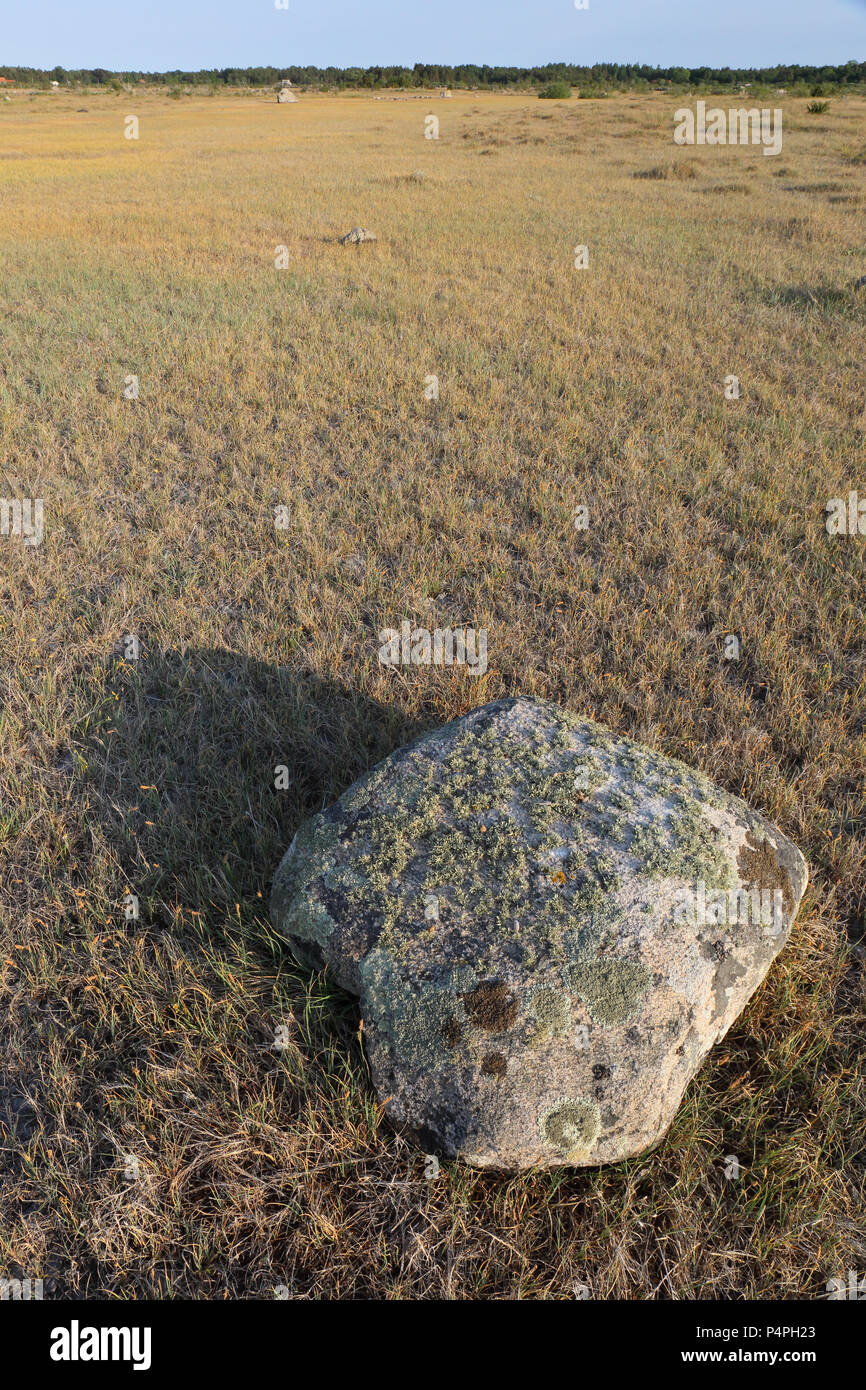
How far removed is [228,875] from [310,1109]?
111 centimetres

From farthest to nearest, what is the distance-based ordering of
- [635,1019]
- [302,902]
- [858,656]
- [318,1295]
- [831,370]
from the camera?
[831,370] < [858,656] < [302,902] < [635,1019] < [318,1295]

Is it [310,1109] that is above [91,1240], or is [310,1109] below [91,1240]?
above

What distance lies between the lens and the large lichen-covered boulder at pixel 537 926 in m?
2.19

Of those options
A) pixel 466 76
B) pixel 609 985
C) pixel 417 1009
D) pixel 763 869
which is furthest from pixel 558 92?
pixel 417 1009

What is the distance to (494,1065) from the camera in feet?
7.18

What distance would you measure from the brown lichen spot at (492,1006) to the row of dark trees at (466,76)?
8246cm

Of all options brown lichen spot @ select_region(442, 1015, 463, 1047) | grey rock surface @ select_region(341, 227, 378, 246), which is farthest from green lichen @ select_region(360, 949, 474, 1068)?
grey rock surface @ select_region(341, 227, 378, 246)

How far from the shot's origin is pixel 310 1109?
2.31m

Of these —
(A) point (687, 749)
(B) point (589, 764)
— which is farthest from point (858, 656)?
(B) point (589, 764)

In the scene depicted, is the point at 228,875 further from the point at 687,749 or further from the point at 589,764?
the point at 687,749

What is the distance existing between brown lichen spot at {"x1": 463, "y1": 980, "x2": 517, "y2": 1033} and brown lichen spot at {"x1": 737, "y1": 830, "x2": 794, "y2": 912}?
37.9 inches

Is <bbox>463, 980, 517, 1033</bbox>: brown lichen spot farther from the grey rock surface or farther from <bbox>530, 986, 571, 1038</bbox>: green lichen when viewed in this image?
the grey rock surface

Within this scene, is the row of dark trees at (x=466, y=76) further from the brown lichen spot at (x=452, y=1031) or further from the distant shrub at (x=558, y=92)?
the brown lichen spot at (x=452, y=1031)

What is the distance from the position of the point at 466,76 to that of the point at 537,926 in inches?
4751
